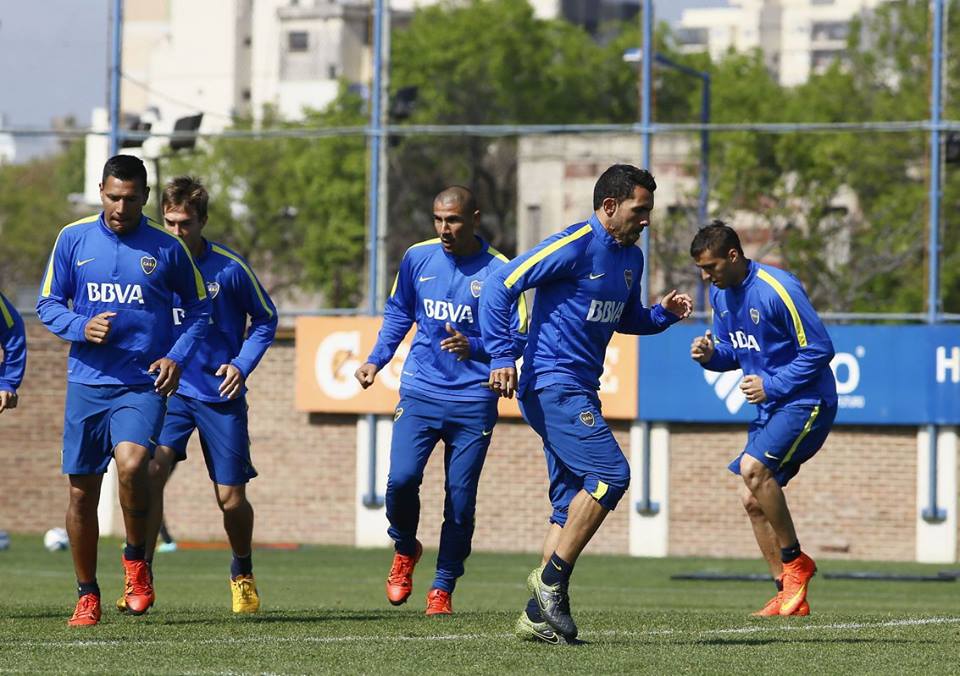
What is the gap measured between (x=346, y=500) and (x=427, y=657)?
15562 millimetres

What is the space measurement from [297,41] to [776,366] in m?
82.9

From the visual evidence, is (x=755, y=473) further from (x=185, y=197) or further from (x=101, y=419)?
(x=101, y=419)

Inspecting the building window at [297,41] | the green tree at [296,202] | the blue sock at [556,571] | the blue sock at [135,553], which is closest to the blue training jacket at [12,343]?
the blue sock at [135,553]

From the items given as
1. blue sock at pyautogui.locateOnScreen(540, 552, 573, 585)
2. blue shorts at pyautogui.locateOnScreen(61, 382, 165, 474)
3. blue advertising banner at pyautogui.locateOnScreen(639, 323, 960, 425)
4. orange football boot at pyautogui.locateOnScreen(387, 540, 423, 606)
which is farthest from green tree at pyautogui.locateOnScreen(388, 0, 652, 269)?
blue sock at pyautogui.locateOnScreen(540, 552, 573, 585)

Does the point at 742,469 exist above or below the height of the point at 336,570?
above

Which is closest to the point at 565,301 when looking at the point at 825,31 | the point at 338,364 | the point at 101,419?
the point at 101,419

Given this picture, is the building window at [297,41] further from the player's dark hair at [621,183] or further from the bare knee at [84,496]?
the player's dark hair at [621,183]

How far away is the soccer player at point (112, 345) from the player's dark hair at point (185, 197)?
41.4 inches

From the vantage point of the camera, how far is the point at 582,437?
8.77 metres

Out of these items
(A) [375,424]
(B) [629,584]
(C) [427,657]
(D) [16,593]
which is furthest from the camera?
(A) [375,424]

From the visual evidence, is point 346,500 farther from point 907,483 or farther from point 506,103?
point 506,103

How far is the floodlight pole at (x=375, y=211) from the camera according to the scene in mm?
23312

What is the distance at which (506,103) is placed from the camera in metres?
63.4

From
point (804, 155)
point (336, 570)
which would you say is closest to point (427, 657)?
point (336, 570)
